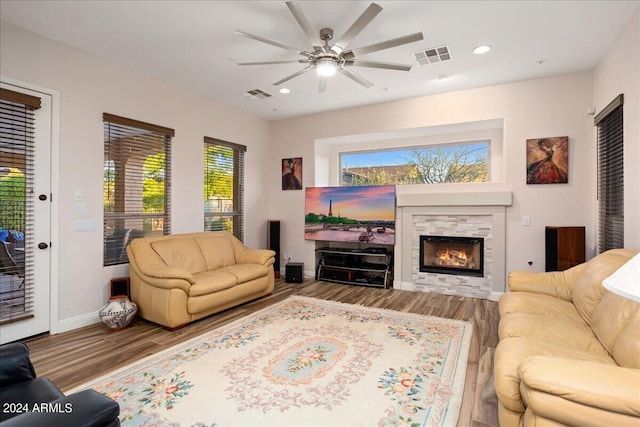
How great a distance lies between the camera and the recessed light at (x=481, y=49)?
342cm

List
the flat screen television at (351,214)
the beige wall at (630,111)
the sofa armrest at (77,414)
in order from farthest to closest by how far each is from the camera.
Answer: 1. the flat screen television at (351,214)
2. the beige wall at (630,111)
3. the sofa armrest at (77,414)

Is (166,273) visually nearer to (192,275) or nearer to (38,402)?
(192,275)

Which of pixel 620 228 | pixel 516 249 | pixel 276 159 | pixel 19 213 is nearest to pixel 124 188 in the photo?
pixel 19 213

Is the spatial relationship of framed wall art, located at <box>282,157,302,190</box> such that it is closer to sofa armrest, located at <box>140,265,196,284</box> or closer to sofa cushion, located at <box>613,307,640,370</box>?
sofa armrest, located at <box>140,265,196,284</box>

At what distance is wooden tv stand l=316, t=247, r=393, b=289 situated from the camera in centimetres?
537

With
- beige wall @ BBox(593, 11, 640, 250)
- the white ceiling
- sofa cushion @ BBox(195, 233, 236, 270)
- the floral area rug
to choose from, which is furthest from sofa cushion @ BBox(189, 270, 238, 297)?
beige wall @ BBox(593, 11, 640, 250)

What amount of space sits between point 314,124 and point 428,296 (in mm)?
3652

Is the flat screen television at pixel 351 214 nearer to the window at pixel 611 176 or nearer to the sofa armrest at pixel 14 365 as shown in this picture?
the window at pixel 611 176

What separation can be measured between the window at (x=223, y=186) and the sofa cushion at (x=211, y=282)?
1.35 metres

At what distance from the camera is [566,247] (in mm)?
3818

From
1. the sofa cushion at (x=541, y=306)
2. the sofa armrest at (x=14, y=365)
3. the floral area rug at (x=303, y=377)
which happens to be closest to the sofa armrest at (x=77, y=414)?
the sofa armrest at (x=14, y=365)

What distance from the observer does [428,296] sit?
4.80 m

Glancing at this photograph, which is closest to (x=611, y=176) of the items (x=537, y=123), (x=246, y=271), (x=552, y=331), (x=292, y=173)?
(x=537, y=123)

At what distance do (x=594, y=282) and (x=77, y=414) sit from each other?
130 inches
